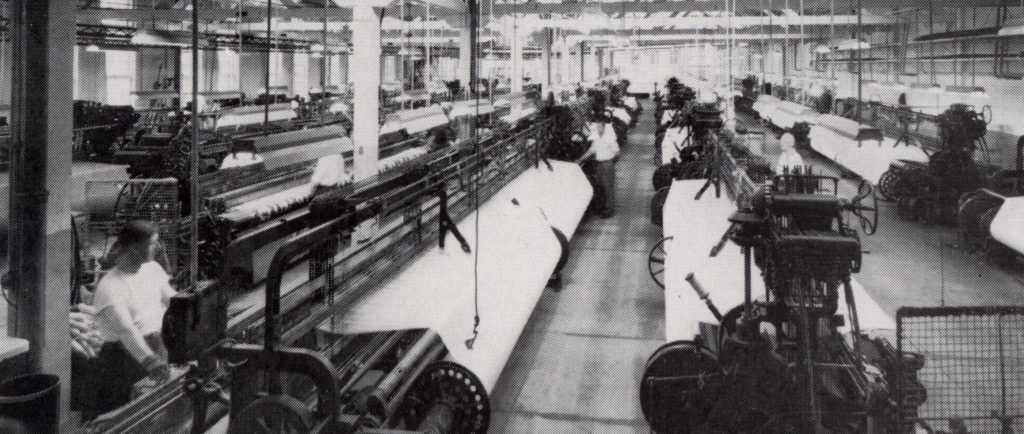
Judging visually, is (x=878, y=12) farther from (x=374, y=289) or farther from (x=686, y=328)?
(x=374, y=289)

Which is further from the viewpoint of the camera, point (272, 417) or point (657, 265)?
point (657, 265)

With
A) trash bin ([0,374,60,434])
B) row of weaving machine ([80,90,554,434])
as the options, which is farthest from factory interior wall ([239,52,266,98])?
trash bin ([0,374,60,434])

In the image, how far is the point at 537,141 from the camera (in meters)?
10.1

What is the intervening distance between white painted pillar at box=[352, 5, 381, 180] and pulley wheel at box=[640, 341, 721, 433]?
11.1 feet

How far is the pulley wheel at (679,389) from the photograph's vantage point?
459 centimetres

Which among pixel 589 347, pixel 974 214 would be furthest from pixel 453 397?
pixel 974 214

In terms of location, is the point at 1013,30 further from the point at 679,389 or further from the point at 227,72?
the point at 227,72

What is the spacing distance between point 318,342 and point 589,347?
328 centimetres

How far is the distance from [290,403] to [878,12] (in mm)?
21682

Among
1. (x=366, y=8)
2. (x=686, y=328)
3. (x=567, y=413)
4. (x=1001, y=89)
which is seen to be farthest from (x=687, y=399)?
(x=1001, y=89)

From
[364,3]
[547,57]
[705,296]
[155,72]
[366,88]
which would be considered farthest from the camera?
[155,72]

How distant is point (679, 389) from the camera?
187 inches

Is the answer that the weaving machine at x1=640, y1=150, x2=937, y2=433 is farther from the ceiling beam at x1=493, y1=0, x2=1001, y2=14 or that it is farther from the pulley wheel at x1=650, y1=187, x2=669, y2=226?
the ceiling beam at x1=493, y1=0, x2=1001, y2=14

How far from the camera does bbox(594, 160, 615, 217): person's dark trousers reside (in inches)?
491
